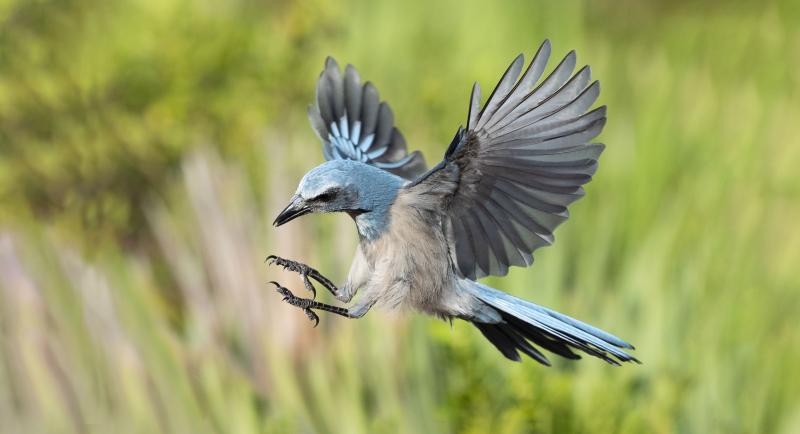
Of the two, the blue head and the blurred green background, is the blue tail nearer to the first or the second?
the blue head

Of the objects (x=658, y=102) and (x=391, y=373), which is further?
(x=658, y=102)

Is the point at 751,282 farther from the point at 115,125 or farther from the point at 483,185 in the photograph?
the point at 115,125

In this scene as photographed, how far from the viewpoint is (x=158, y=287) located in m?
6.25

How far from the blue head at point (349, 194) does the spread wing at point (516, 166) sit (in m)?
0.08

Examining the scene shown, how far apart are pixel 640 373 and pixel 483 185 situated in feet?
8.15

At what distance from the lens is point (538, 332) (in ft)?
8.43

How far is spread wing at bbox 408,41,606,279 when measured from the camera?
2191 mm

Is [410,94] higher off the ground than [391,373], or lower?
higher

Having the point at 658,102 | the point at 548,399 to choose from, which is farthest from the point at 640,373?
the point at 658,102

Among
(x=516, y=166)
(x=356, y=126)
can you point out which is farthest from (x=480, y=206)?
(x=356, y=126)

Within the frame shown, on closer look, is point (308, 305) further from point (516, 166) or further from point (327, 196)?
point (516, 166)

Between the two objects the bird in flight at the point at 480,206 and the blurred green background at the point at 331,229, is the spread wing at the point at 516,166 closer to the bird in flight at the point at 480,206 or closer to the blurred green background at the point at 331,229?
the bird in flight at the point at 480,206

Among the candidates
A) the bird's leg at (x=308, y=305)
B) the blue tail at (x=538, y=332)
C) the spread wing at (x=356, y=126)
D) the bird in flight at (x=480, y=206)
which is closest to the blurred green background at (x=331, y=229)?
the spread wing at (x=356, y=126)

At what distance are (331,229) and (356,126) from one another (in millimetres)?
1975
